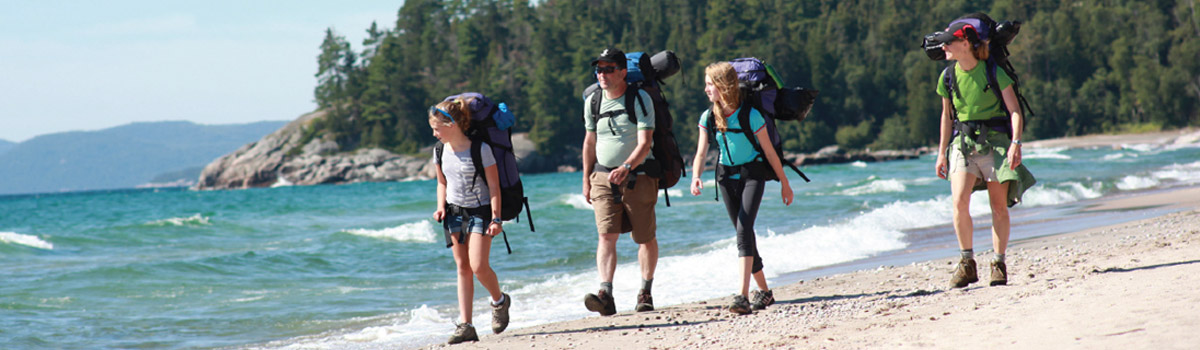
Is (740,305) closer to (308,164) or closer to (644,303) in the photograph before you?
(644,303)

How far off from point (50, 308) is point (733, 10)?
10781 centimetres

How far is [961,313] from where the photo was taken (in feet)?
16.2

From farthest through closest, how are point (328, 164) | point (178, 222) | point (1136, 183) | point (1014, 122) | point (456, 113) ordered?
1. point (328, 164)
2. point (178, 222)
3. point (1136, 183)
4. point (1014, 122)
5. point (456, 113)

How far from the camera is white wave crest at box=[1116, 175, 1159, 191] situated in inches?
866

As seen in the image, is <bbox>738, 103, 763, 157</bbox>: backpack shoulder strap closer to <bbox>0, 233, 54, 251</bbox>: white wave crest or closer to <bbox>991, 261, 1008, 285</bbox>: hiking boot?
<bbox>991, 261, 1008, 285</bbox>: hiking boot

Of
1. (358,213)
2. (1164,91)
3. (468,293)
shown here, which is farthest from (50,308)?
(1164,91)

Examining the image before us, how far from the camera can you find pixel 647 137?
6.09 metres

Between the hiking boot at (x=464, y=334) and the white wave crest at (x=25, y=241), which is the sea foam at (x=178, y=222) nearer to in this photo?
the white wave crest at (x=25, y=241)

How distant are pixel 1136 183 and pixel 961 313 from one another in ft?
67.8

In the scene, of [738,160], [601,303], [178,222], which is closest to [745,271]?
[738,160]

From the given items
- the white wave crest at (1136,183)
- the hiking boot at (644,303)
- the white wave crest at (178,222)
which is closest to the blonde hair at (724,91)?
the hiking boot at (644,303)

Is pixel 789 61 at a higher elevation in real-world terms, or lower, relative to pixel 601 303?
higher

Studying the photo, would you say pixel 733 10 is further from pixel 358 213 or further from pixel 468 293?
pixel 468 293

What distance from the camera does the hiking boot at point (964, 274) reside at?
6281 mm
